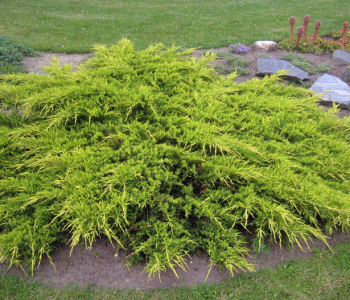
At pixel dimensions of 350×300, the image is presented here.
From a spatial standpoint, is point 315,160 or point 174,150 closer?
point 174,150

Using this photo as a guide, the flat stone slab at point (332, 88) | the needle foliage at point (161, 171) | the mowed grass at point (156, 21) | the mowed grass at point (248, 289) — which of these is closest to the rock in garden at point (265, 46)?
the mowed grass at point (156, 21)

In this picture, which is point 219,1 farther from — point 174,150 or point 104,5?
point 174,150

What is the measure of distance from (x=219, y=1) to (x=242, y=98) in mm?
11110

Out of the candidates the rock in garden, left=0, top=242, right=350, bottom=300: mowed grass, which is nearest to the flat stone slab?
the rock in garden

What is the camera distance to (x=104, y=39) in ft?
27.2

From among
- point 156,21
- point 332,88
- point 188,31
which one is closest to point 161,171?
point 332,88

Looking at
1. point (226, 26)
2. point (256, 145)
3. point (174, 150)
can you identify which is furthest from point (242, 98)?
point (226, 26)

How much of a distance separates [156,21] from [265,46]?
4.56 meters

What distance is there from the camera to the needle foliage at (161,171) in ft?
8.08

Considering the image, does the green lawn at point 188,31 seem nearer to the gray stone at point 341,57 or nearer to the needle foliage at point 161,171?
the needle foliage at point 161,171

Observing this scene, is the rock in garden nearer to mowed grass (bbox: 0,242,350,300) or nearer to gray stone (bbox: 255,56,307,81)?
gray stone (bbox: 255,56,307,81)

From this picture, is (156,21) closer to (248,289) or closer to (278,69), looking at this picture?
(278,69)

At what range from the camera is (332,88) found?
513 cm

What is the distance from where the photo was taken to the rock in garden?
732 cm
